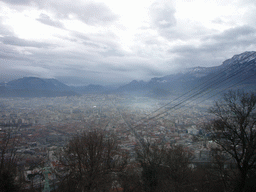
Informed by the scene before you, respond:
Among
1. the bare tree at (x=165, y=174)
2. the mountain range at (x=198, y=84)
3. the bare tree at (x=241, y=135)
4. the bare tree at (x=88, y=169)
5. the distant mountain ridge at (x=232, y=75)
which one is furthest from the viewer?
the mountain range at (x=198, y=84)

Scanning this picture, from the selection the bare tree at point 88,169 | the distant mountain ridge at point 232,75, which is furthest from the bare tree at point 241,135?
the bare tree at point 88,169

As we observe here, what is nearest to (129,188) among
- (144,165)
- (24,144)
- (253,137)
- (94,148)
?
(144,165)

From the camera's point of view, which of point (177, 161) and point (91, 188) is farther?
point (177, 161)

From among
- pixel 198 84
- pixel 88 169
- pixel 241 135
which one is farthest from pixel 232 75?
pixel 198 84

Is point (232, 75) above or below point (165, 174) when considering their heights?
above

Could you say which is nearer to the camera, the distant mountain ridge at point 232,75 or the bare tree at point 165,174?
the distant mountain ridge at point 232,75

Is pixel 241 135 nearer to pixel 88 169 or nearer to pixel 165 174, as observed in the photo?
pixel 165 174

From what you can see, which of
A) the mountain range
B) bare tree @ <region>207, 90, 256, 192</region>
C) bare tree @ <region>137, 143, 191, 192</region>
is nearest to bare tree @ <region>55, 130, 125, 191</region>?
bare tree @ <region>137, 143, 191, 192</region>

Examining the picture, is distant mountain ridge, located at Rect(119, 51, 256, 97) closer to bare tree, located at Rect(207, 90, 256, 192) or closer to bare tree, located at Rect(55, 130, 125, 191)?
bare tree, located at Rect(207, 90, 256, 192)

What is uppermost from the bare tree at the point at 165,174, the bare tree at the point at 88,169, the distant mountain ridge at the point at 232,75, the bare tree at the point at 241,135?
the distant mountain ridge at the point at 232,75

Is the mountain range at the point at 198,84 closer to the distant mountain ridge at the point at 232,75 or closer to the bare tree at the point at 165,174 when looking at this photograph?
the distant mountain ridge at the point at 232,75

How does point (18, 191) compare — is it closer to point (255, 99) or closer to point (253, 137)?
point (253, 137)
